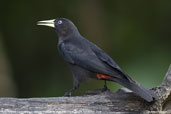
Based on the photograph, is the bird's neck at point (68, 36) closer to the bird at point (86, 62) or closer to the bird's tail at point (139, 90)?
the bird at point (86, 62)

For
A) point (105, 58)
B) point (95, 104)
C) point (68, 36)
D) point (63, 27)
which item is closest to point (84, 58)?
point (105, 58)

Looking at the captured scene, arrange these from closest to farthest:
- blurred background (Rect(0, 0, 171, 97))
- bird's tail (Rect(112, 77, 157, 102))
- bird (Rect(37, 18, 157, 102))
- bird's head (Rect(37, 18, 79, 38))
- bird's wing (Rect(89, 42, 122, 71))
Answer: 1. bird's tail (Rect(112, 77, 157, 102))
2. bird (Rect(37, 18, 157, 102))
3. bird's wing (Rect(89, 42, 122, 71))
4. bird's head (Rect(37, 18, 79, 38))
5. blurred background (Rect(0, 0, 171, 97))

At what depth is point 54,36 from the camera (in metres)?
11.8

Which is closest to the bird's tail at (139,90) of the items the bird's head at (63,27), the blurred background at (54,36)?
the bird's head at (63,27)

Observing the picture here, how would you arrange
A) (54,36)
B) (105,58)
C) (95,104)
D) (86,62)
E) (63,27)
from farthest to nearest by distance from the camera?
1. (54,36)
2. (63,27)
3. (86,62)
4. (105,58)
5. (95,104)

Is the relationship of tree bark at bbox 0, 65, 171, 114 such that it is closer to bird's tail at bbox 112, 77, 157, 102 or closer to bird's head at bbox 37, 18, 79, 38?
bird's tail at bbox 112, 77, 157, 102

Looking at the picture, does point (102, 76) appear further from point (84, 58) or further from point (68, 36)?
point (68, 36)

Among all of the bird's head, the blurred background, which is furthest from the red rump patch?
the blurred background

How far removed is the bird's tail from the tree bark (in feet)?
0.24

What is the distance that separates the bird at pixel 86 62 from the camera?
5.70 m

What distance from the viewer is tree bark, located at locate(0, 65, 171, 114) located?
16.5ft

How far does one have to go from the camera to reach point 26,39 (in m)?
11.3

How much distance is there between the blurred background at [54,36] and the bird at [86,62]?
3076mm

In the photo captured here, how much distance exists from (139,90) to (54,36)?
21.9ft
